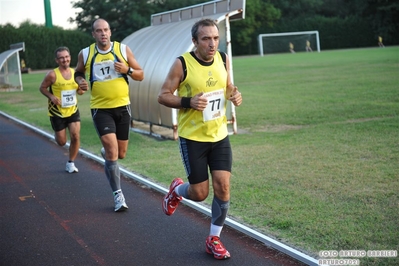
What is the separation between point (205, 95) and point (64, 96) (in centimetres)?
579

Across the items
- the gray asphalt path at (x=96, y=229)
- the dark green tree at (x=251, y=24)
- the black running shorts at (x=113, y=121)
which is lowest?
the gray asphalt path at (x=96, y=229)

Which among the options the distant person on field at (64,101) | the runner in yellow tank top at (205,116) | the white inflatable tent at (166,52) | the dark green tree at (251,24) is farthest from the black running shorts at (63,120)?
the dark green tree at (251,24)

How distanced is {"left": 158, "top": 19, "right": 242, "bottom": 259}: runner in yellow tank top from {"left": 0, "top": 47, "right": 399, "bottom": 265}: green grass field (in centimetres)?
88

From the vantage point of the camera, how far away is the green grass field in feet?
21.4

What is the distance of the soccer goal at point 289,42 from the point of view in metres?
71.1

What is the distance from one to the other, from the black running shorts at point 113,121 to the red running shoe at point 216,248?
260cm

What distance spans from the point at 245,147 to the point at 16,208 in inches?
214

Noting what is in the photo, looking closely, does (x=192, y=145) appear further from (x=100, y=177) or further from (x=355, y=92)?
(x=355, y=92)

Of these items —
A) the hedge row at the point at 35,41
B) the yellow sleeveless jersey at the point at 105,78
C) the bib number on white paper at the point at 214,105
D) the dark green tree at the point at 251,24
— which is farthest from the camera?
the dark green tree at the point at 251,24

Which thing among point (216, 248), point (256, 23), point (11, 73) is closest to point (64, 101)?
point (216, 248)

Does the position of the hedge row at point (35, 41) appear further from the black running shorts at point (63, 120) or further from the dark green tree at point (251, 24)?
the black running shorts at point (63, 120)

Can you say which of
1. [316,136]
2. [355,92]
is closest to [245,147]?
[316,136]

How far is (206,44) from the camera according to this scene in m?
5.89

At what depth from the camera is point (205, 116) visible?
19.7ft
